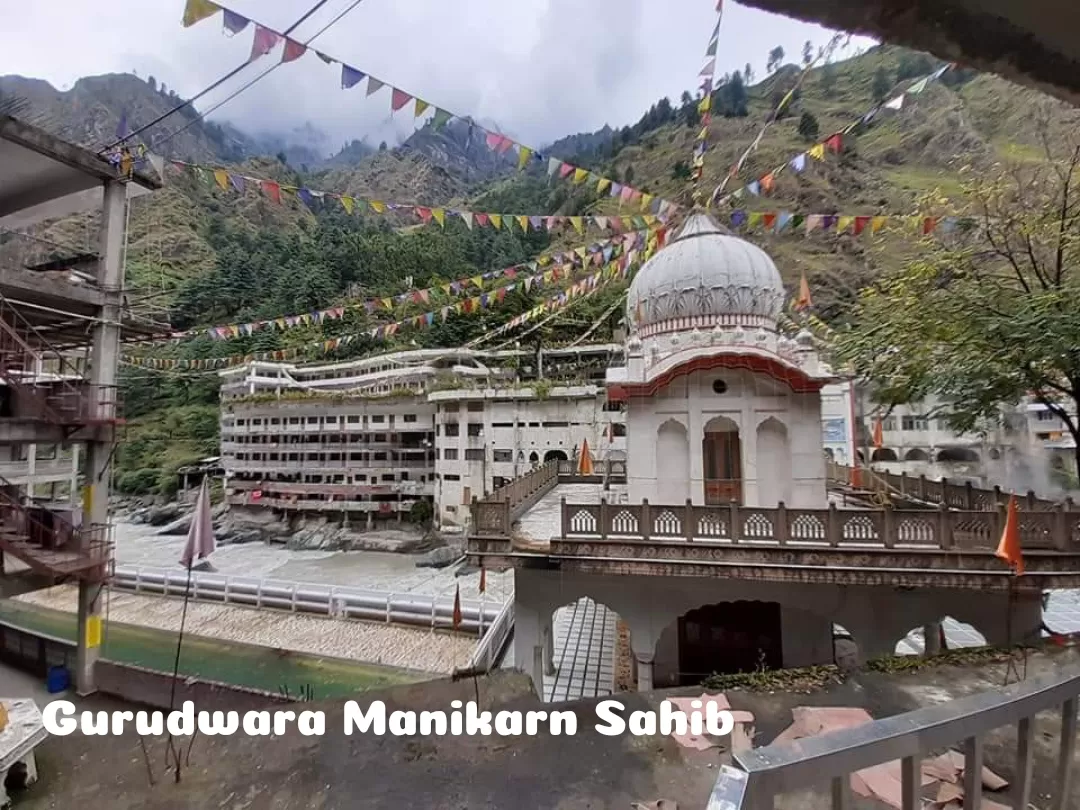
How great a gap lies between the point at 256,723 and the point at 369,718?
145cm

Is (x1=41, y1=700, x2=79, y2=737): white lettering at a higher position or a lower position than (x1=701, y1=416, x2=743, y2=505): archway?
lower

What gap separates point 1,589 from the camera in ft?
29.4

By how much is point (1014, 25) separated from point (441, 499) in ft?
115

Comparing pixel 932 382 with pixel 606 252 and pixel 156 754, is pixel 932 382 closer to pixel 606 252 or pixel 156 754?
pixel 606 252

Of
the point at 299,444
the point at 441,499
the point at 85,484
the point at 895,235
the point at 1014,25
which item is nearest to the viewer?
the point at 1014,25

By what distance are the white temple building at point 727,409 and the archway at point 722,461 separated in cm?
2

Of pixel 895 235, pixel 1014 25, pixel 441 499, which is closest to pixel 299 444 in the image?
pixel 441 499

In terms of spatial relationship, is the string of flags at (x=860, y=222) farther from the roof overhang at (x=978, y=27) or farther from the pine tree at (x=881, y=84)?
→ the pine tree at (x=881, y=84)

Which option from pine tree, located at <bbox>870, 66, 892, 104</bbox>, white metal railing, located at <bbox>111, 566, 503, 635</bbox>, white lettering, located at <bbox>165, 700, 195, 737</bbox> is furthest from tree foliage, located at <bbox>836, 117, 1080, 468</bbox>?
pine tree, located at <bbox>870, 66, 892, 104</bbox>

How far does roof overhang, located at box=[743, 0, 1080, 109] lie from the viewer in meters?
1.37

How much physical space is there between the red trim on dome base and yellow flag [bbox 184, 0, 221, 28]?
8.46 meters

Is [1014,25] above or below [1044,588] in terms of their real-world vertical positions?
above

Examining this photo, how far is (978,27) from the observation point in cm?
146

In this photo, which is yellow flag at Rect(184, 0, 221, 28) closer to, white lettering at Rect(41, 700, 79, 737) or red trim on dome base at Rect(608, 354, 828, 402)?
red trim on dome base at Rect(608, 354, 828, 402)
